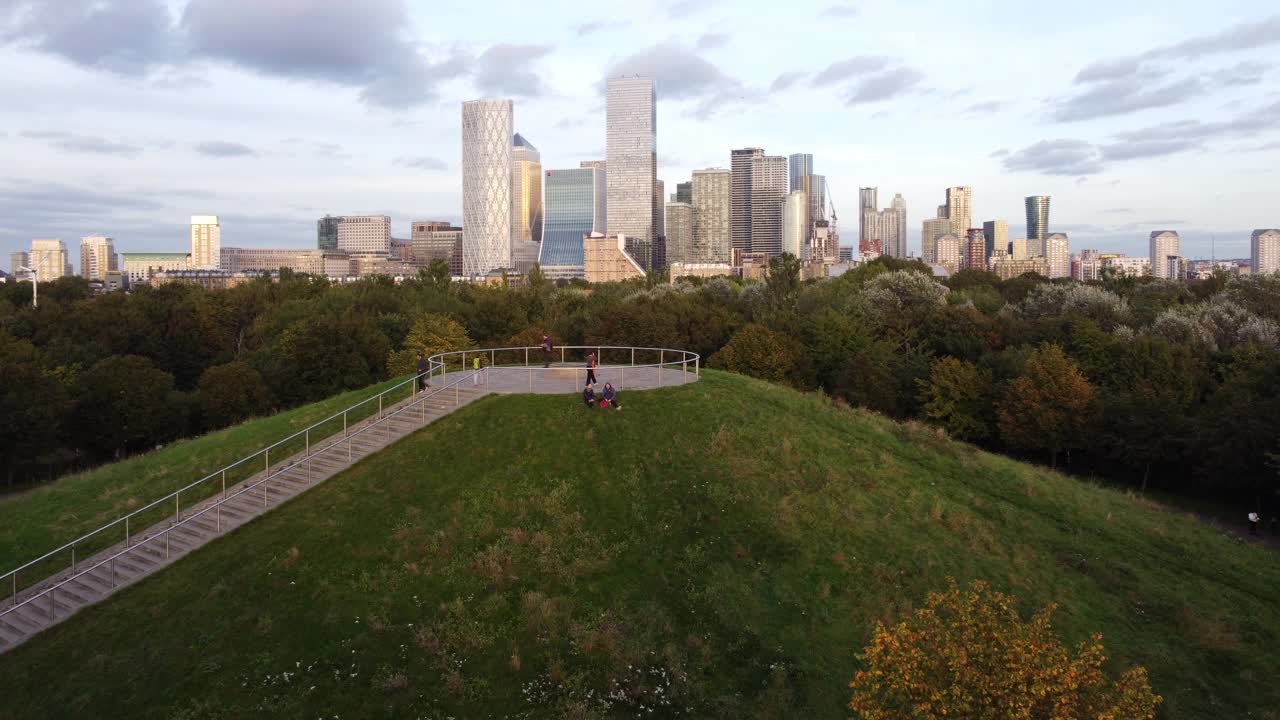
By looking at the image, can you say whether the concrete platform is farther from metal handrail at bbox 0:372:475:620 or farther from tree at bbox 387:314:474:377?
tree at bbox 387:314:474:377

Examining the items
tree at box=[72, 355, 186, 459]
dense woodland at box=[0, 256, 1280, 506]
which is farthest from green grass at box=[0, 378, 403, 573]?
tree at box=[72, 355, 186, 459]

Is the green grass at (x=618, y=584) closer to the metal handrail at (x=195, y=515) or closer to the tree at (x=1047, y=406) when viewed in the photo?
the metal handrail at (x=195, y=515)

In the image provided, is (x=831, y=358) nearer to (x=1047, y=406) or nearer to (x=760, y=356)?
(x=760, y=356)

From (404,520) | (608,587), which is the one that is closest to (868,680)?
(608,587)

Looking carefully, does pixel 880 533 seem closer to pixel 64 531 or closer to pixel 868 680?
pixel 868 680

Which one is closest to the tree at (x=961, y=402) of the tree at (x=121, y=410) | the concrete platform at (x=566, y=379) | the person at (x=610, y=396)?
the concrete platform at (x=566, y=379)

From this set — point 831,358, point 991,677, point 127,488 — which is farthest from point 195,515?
point 831,358
